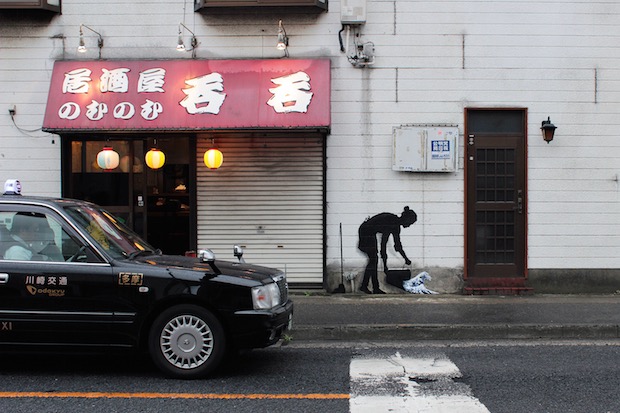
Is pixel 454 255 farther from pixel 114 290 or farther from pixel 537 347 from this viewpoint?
pixel 114 290

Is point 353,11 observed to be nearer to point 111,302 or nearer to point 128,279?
point 128,279

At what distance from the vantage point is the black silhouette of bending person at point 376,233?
10680mm

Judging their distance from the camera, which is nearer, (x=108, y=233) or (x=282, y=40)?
(x=108, y=233)

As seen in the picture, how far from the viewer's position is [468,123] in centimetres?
1077

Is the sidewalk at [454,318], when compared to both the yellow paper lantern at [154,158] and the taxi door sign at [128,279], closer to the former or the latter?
the taxi door sign at [128,279]

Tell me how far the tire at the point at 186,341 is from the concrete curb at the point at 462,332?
219 centimetres

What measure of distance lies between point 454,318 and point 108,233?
4764 millimetres

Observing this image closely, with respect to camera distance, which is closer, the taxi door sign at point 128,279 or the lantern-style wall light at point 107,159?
the taxi door sign at point 128,279

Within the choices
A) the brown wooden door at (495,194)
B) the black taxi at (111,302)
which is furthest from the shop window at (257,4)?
the black taxi at (111,302)

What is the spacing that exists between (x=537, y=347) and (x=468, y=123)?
14.7 feet

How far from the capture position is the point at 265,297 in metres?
6.19

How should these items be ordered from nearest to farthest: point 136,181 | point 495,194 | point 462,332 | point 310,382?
point 310,382
point 462,332
point 495,194
point 136,181

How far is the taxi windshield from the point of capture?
6.24m

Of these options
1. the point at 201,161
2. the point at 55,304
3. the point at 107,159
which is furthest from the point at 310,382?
the point at 107,159
